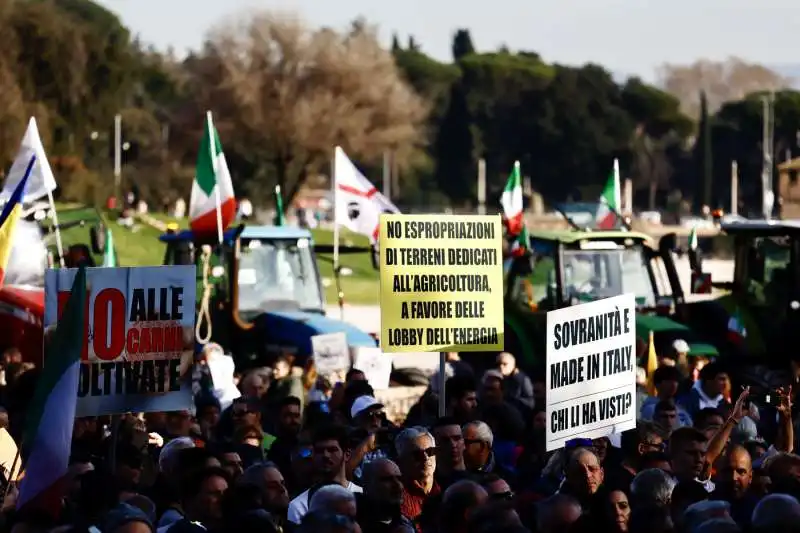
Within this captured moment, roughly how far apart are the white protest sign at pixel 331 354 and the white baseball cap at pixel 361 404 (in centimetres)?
376

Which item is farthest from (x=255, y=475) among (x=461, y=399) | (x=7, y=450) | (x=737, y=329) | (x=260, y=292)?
(x=260, y=292)

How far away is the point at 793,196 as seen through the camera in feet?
225

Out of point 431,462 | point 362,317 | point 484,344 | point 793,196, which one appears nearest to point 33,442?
point 431,462

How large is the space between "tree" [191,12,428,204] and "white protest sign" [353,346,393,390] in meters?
60.8

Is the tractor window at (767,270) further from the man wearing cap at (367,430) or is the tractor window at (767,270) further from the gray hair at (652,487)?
the gray hair at (652,487)

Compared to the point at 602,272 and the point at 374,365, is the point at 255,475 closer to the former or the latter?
the point at 374,365

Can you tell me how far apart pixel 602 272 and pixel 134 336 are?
953 centimetres

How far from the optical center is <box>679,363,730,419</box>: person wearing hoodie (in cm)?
1251

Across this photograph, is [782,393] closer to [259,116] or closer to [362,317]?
[362,317]

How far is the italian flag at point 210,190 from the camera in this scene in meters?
17.9

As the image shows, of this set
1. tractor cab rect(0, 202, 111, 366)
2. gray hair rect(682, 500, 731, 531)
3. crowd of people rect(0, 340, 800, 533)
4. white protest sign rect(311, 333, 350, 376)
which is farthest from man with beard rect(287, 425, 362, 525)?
tractor cab rect(0, 202, 111, 366)

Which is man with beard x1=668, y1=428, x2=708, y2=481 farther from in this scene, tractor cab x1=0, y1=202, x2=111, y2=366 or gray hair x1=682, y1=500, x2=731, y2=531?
tractor cab x1=0, y1=202, x2=111, y2=366

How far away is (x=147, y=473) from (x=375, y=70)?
70.8m

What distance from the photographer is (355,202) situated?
19688 mm
